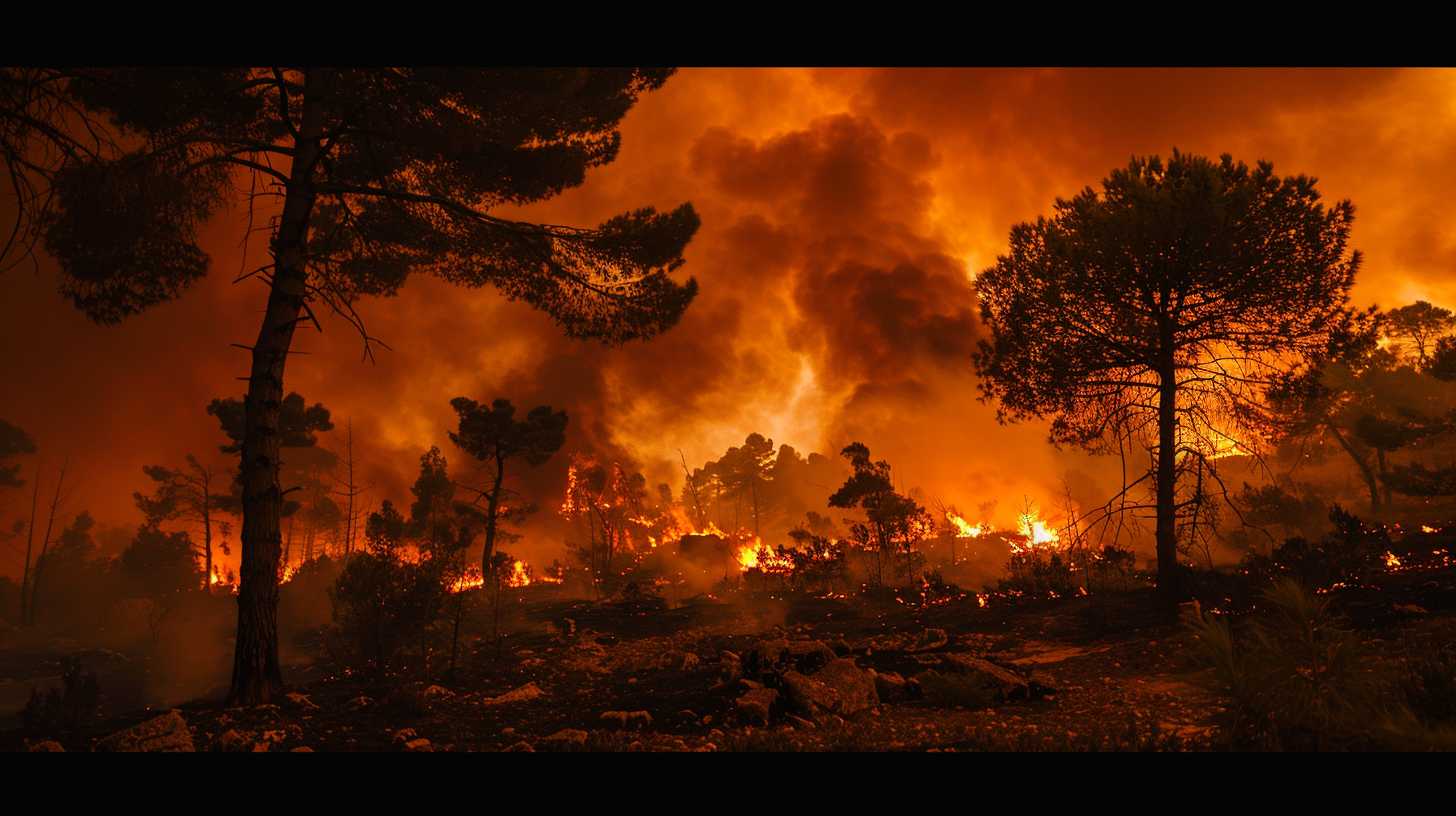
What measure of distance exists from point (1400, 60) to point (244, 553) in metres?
11.1

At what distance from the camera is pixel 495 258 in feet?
39.3

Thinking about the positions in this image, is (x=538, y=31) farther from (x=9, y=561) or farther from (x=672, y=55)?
(x=9, y=561)

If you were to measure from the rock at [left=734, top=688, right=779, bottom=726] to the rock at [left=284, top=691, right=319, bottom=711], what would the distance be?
544cm

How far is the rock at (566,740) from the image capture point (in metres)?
5.70

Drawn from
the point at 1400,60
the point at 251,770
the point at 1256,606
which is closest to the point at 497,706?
the point at 251,770

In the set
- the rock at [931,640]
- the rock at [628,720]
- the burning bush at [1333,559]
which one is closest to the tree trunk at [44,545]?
the rock at [628,720]

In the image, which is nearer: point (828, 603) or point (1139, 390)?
point (1139, 390)

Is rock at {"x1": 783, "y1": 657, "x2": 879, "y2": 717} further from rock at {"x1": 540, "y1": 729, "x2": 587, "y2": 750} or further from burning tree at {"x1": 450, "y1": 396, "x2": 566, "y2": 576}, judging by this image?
burning tree at {"x1": 450, "y1": 396, "x2": 566, "y2": 576}

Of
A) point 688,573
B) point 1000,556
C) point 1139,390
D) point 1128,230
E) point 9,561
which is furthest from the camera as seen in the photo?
point 9,561

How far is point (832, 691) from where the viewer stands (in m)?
7.38

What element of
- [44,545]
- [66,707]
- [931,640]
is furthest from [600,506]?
[931,640]

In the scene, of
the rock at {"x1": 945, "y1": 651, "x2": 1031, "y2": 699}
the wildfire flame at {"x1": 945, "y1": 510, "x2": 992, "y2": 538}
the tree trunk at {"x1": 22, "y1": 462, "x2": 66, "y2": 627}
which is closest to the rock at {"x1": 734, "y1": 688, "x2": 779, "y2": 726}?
the rock at {"x1": 945, "y1": 651, "x2": 1031, "y2": 699}

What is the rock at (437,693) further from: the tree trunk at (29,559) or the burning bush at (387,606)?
the tree trunk at (29,559)

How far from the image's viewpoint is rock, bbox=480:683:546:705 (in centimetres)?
859
